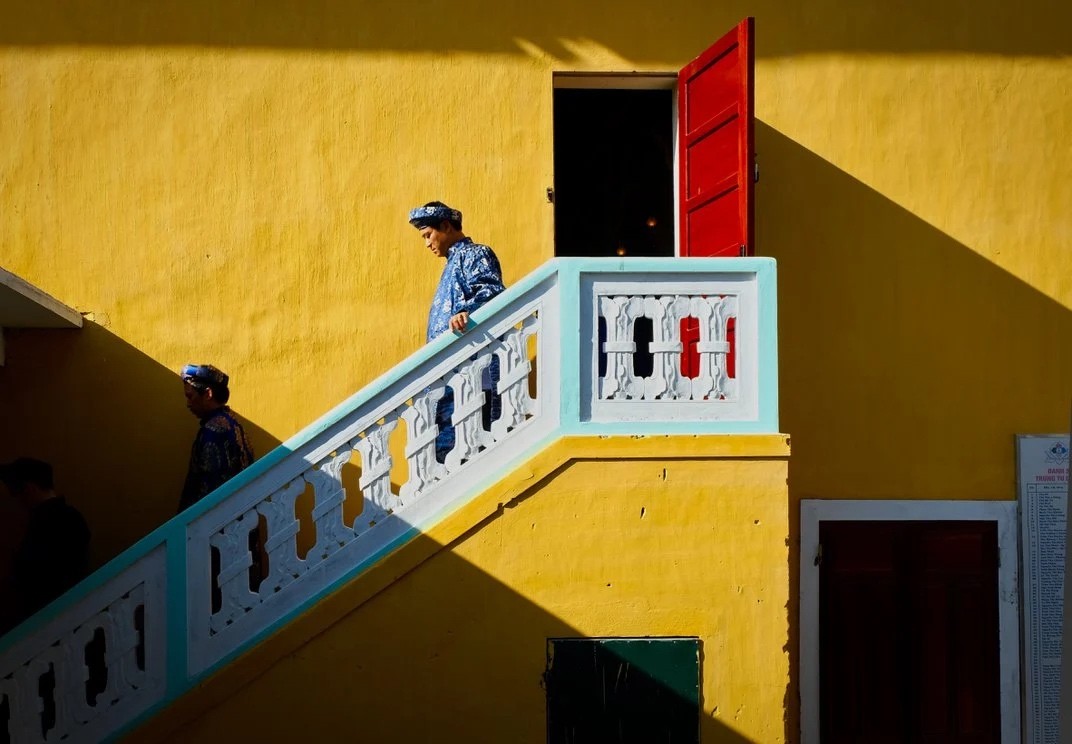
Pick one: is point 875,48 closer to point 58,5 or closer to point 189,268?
point 189,268

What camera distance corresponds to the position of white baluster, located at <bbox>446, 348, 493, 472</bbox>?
6.03 meters

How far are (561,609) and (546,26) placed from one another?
362cm

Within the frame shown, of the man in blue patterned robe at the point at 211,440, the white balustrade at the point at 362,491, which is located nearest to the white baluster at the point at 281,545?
the white balustrade at the point at 362,491

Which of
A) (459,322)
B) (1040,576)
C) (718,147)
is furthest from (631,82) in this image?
(1040,576)

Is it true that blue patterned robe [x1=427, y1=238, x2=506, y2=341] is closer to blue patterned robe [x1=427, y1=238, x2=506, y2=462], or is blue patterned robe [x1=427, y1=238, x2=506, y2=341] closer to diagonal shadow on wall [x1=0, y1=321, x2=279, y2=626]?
blue patterned robe [x1=427, y1=238, x2=506, y2=462]

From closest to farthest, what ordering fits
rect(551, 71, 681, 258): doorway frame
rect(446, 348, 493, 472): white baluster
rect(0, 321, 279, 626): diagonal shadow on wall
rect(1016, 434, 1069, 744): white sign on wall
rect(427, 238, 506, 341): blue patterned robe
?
rect(446, 348, 493, 472): white baluster, rect(427, 238, 506, 341): blue patterned robe, rect(0, 321, 279, 626): diagonal shadow on wall, rect(1016, 434, 1069, 744): white sign on wall, rect(551, 71, 681, 258): doorway frame

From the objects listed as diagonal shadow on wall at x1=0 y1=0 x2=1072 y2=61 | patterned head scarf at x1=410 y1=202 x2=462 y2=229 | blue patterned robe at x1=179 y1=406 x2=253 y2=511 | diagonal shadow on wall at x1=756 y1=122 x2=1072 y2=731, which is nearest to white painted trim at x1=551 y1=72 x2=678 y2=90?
diagonal shadow on wall at x1=0 y1=0 x2=1072 y2=61

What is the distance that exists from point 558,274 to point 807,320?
223 centimetres

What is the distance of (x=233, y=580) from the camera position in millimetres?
6000

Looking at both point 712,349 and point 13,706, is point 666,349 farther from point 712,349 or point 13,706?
point 13,706

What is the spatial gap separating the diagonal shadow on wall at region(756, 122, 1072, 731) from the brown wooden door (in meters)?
0.29

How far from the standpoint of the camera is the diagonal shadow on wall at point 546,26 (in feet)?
25.5

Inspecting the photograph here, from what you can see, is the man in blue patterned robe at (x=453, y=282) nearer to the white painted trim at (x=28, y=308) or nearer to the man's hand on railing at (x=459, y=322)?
the man's hand on railing at (x=459, y=322)

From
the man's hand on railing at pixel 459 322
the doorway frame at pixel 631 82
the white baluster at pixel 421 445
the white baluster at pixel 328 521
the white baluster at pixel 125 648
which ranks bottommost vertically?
the white baluster at pixel 125 648
